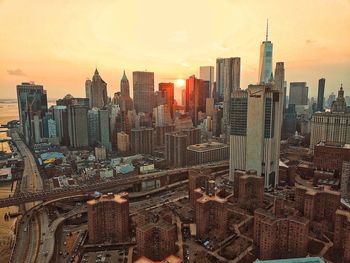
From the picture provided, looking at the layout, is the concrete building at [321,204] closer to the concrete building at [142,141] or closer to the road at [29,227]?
the road at [29,227]

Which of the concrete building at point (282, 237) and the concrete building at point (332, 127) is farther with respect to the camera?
the concrete building at point (332, 127)

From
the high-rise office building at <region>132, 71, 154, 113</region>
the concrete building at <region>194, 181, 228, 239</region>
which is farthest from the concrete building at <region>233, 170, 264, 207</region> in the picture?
the high-rise office building at <region>132, 71, 154, 113</region>

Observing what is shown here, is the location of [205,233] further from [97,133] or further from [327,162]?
[97,133]

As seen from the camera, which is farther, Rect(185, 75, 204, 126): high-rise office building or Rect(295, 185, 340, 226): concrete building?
Rect(185, 75, 204, 126): high-rise office building

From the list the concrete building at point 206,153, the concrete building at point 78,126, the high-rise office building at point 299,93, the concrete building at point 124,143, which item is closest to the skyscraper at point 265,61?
the concrete building at point 206,153

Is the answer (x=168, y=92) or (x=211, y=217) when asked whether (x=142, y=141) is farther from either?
(x=168, y=92)

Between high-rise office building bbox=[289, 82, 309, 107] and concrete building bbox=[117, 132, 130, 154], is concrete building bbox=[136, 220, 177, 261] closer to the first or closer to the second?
concrete building bbox=[117, 132, 130, 154]

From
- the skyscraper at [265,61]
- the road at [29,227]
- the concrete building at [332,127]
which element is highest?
the skyscraper at [265,61]
